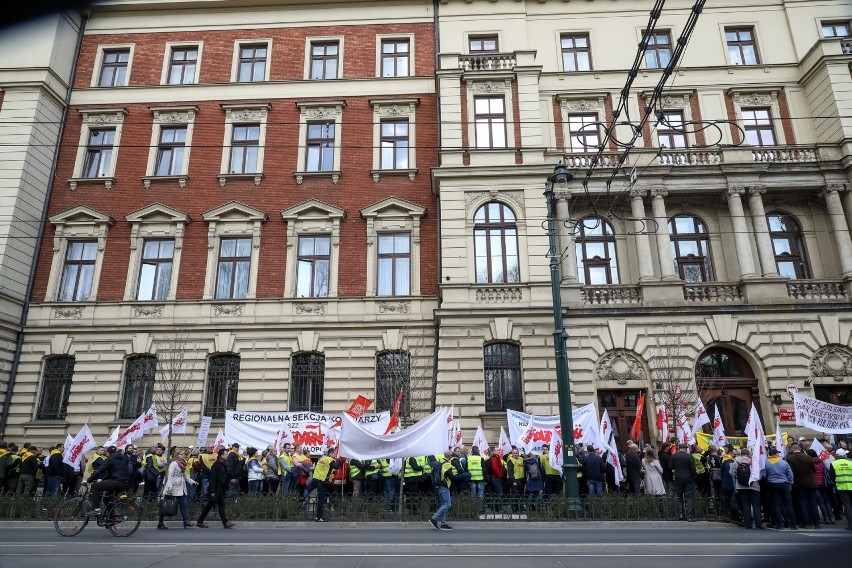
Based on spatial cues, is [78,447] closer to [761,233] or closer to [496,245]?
[496,245]

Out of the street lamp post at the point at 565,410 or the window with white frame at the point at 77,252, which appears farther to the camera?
the window with white frame at the point at 77,252

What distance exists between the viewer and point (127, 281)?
26.6 metres

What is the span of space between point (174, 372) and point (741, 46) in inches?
1157

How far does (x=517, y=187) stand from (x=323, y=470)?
14908 mm

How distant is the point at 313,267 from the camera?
87.7 ft

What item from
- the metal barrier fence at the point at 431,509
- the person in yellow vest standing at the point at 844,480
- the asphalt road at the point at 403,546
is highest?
the person in yellow vest standing at the point at 844,480

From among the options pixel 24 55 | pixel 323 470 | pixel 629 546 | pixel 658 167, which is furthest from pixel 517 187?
pixel 24 55

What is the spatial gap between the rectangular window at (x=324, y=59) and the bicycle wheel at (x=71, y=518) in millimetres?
21900

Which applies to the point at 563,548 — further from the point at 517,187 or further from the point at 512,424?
the point at 517,187

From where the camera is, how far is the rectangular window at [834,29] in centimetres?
2861

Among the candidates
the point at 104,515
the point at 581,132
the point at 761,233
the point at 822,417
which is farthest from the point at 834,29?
the point at 104,515

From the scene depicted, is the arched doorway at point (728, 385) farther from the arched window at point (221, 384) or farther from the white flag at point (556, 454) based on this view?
the arched window at point (221, 384)

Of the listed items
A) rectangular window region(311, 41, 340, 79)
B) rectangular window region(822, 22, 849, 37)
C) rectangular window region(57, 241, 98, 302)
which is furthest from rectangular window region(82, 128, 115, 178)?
rectangular window region(822, 22, 849, 37)

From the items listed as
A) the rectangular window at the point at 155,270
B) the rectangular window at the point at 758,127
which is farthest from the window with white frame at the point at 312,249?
the rectangular window at the point at 758,127
